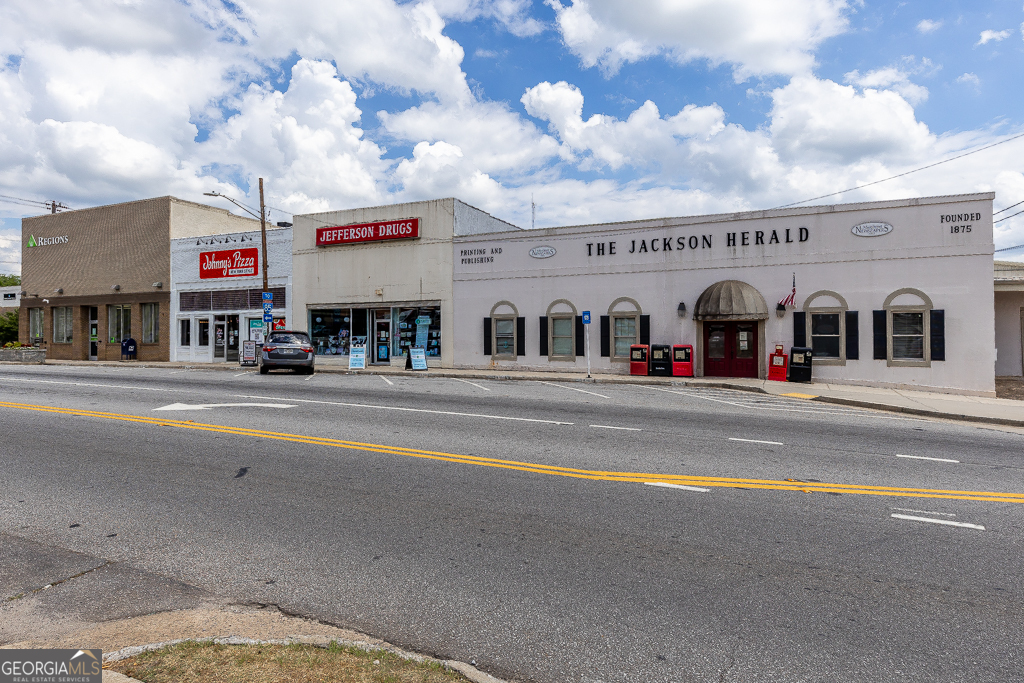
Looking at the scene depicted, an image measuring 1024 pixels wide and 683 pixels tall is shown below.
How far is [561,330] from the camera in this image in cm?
Result: 2345

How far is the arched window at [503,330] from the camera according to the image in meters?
24.2

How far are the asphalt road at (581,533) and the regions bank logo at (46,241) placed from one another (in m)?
31.9

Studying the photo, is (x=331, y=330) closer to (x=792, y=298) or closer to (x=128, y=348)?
(x=128, y=348)

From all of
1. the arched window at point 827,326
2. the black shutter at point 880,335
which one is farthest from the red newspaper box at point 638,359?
the black shutter at point 880,335

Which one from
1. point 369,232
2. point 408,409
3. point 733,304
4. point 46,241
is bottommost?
point 408,409

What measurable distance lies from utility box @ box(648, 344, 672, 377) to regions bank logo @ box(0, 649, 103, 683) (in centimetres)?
1923

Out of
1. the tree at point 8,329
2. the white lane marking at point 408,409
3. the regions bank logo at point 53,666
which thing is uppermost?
the tree at point 8,329

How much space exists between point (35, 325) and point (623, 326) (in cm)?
3714

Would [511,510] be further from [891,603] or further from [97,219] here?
[97,219]

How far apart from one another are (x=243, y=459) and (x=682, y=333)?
665 inches

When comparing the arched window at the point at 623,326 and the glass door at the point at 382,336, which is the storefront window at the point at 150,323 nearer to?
the glass door at the point at 382,336

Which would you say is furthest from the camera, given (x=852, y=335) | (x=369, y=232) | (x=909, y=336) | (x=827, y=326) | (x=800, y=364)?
(x=369, y=232)

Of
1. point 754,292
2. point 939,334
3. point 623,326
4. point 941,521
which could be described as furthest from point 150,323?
point 941,521

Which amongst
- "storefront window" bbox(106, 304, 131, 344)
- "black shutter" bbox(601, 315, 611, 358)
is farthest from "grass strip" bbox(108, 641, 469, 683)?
"storefront window" bbox(106, 304, 131, 344)
